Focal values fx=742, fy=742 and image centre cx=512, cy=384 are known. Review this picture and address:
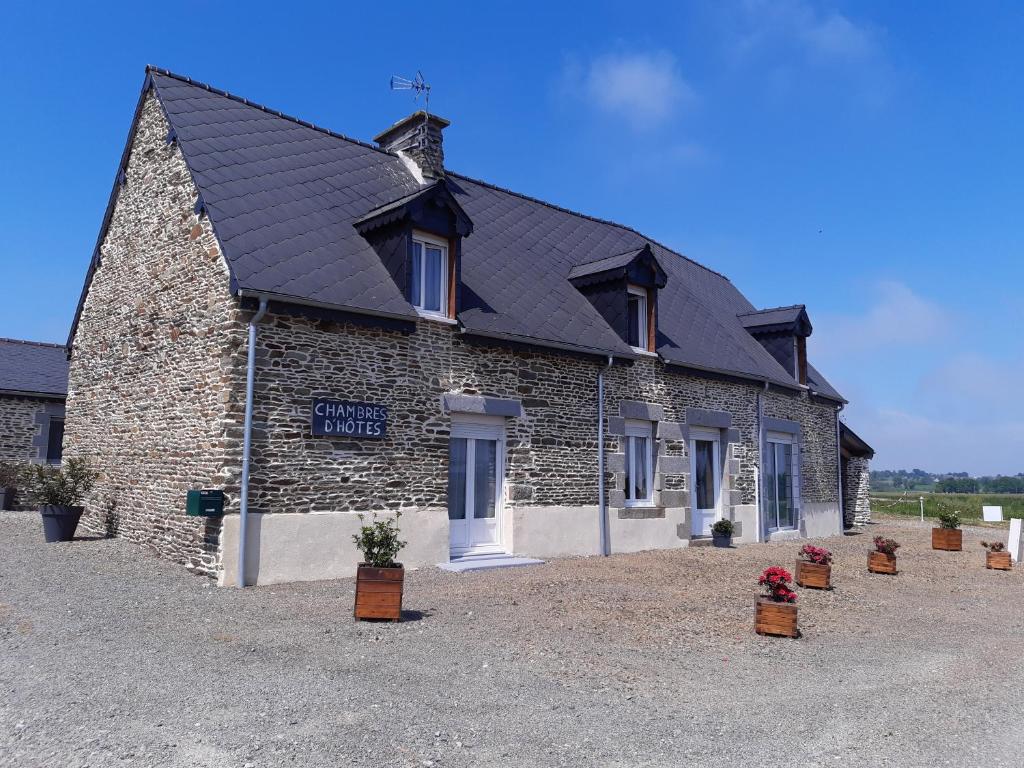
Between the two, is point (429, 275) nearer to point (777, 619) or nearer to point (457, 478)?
point (457, 478)

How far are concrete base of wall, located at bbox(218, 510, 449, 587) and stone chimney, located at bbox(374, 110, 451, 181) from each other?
701 cm

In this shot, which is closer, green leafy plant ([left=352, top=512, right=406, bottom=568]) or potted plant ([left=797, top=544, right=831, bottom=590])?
green leafy plant ([left=352, top=512, right=406, bottom=568])

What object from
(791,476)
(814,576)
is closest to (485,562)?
→ (814,576)

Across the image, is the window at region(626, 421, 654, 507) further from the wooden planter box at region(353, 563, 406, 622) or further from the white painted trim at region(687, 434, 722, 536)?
the wooden planter box at region(353, 563, 406, 622)

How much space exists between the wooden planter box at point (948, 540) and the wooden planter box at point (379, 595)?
43.5ft

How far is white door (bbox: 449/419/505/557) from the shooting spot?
11016 mm

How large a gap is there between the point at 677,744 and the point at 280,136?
11.1m

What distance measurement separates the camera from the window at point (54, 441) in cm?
1911

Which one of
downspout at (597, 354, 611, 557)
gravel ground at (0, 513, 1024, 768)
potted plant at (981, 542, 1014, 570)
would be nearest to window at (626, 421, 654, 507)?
downspout at (597, 354, 611, 557)

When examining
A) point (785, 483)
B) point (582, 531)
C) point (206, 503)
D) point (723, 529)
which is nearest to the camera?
point (206, 503)

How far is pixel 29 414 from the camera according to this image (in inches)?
739

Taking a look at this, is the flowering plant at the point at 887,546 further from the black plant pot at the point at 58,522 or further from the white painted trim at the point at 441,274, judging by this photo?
the black plant pot at the point at 58,522

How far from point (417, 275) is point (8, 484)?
526 inches

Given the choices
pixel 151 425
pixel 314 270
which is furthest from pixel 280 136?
pixel 151 425
